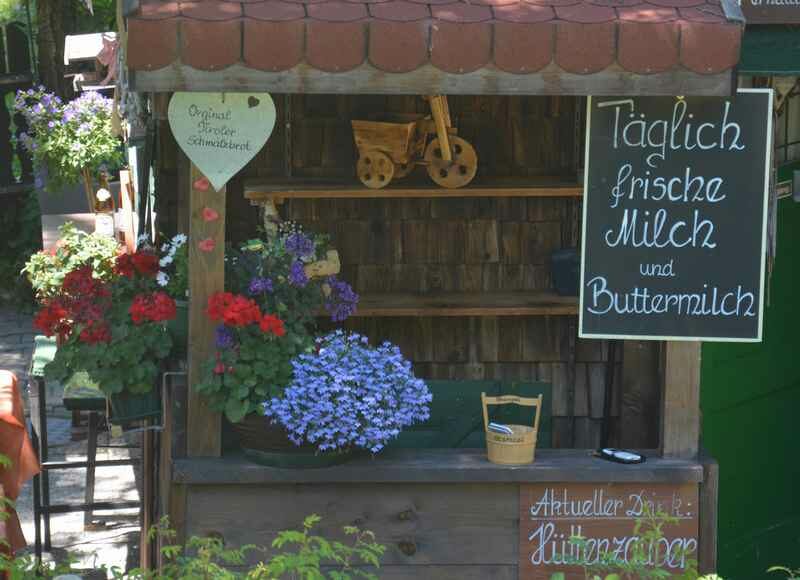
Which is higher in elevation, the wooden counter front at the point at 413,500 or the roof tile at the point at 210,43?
the roof tile at the point at 210,43

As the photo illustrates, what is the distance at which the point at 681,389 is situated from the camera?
4609 mm

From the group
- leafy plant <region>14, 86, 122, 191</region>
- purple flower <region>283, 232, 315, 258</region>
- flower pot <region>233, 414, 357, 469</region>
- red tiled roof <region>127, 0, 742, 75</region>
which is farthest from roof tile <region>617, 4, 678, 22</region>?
leafy plant <region>14, 86, 122, 191</region>

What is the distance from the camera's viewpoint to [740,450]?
20.1ft

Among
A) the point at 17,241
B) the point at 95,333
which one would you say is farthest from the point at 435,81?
the point at 17,241

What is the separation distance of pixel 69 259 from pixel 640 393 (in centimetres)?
274

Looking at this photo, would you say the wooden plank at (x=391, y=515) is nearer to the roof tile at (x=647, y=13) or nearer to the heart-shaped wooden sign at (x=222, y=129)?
the heart-shaped wooden sign at (x=222, y=129)

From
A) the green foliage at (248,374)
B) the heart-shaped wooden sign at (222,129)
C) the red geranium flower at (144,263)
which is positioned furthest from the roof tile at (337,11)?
the red geranium flower at (144,263)

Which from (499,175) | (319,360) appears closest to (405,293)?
(499,175)

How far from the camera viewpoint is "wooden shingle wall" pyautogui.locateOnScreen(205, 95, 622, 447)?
19.1 feet

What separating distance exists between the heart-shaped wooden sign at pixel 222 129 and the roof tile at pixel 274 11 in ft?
1.00

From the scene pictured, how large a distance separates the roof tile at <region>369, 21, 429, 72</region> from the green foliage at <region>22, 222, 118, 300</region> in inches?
75.3

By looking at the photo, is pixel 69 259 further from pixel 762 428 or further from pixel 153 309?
pixel 762 428

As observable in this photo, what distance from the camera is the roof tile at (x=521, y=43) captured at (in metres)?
4.06

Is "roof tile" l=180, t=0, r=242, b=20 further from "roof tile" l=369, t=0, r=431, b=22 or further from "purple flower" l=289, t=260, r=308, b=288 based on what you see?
"purple flower" l=289, t=260, r=308, b=288
